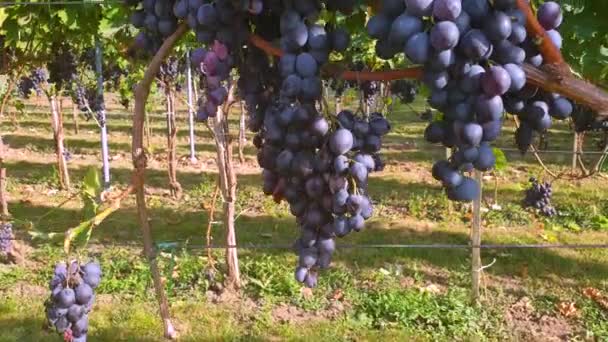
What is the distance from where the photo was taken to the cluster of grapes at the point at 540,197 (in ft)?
25.3

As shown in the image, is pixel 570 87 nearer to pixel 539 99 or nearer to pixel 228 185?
pixel 539 99

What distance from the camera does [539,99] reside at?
1055 mm

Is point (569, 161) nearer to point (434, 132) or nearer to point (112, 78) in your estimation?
Result: point (112, 78)

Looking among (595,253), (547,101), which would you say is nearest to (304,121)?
(547,101)

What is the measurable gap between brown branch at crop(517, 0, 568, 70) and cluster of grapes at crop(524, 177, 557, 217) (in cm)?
711

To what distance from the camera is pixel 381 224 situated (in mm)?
7793

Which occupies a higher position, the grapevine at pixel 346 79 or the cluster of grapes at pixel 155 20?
the cluster of grapes at pixel 155 20

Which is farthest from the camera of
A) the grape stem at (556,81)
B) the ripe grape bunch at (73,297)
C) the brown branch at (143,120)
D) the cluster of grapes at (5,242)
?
the cluster of grapes at (5,242)

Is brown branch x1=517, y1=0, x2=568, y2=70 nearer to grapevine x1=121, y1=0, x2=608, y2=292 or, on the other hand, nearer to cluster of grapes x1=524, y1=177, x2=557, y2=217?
grapevine x1=121, y1=0, x2=608, y2=292

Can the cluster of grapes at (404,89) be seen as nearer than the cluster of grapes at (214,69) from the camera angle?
No

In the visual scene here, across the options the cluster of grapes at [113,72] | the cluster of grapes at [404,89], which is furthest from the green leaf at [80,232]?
the cluster of grapes at [113,72]

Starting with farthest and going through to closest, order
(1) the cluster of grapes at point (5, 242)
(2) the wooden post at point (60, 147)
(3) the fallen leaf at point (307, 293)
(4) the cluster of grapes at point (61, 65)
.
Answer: (2) the wooden post at point (60, 147) < (4) the cluster of grapes at point (61, 65) < (1) the cluster of grapes at point (5, 242) < (3) the fallen leaf at point (307, 293)

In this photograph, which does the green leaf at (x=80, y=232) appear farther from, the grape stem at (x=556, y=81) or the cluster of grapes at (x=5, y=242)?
the cluster of grapes at (x=5, y=242)

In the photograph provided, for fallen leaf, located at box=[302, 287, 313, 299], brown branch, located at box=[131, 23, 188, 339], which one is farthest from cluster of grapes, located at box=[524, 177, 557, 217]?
brown branch, located at box=[131, 23, 188, 339]
